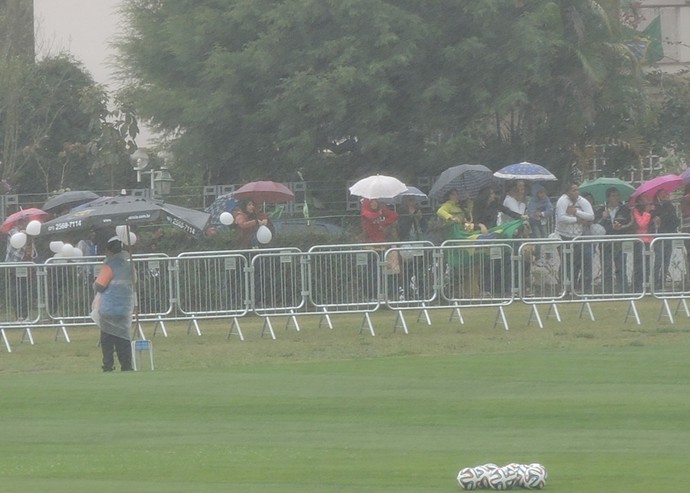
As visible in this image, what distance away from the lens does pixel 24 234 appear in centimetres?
2395

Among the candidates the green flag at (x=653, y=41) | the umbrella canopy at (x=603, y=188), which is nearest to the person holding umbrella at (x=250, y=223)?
the umbrella canopy at (x=603, y=188)

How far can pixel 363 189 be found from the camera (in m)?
25.8

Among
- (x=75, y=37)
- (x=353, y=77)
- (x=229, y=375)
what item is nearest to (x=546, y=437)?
(x=229, y=375)

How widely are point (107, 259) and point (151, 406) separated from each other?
4.84m

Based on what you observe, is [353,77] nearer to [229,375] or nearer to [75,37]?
[229,375]

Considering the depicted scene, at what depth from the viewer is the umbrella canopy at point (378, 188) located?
2559 cm

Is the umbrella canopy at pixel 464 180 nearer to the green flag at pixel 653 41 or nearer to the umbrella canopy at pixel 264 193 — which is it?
the umbrella canopy at pixel 264 193

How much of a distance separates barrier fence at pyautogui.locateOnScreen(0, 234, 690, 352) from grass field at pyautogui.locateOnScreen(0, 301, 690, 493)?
35.9 inches

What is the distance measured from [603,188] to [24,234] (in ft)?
35.2

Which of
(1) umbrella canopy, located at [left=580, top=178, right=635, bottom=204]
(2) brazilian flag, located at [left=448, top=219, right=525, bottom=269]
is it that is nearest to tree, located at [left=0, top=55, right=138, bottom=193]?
(1) umbrella canopy, located at [left=580, top=178, right=635, bottom=204]

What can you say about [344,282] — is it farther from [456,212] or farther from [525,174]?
[525,174]

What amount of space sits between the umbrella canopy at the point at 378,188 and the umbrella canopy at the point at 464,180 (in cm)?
176

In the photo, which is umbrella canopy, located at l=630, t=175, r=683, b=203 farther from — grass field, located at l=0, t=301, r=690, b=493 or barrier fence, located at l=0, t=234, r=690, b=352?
grass field, located at l=0, t=301, r=690, b=493

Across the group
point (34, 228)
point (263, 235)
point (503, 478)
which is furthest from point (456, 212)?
point (503, 478)
